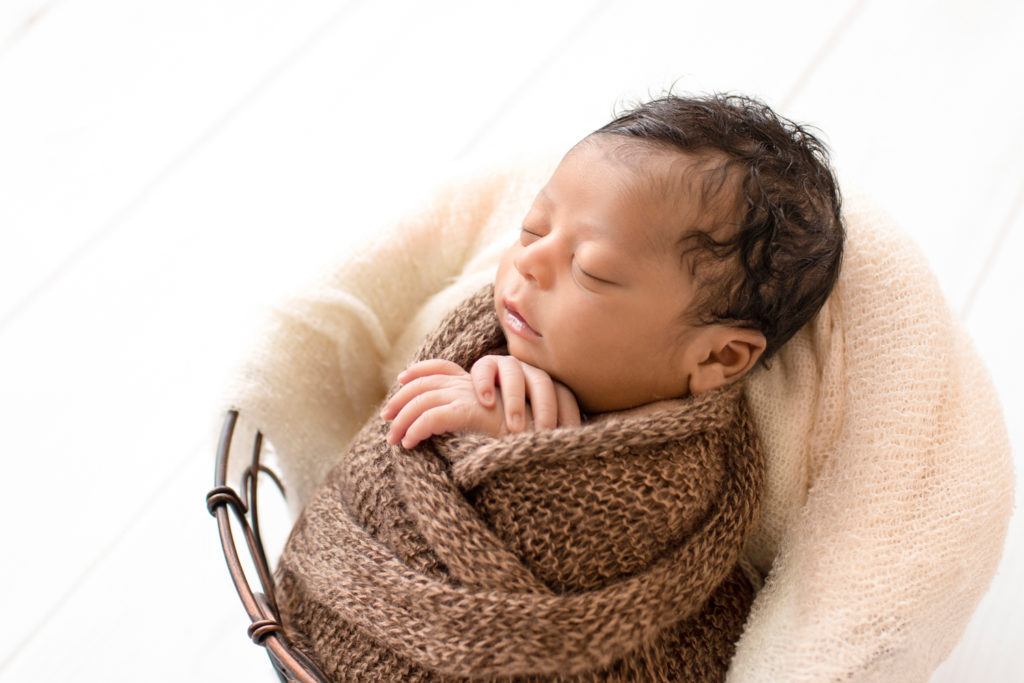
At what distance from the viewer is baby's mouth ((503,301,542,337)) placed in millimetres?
818

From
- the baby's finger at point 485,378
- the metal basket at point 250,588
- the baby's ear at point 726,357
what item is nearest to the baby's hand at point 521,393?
the baby's finger at point 485,378

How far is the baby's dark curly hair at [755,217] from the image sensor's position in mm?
767

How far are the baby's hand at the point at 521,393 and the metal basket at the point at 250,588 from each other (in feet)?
0.76

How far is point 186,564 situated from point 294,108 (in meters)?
0.69

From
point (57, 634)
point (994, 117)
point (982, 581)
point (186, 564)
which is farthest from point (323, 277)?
point (994, 117)

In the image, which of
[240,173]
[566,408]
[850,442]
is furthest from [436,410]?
[240,173]

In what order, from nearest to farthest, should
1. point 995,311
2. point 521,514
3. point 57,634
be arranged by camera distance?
point 521,514 < point 57,634 < point 995,311

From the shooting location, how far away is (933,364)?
83cm

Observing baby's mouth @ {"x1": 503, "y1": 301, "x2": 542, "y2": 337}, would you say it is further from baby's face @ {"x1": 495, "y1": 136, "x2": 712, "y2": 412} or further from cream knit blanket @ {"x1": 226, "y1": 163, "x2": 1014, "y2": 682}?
cream knit blanket @ {"x1": 226, "y1": 163, "x2": 1014, "y2": 682}

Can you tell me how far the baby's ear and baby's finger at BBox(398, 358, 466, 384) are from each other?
203mm

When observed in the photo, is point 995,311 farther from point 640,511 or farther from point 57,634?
point 57,634

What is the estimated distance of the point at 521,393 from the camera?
79 centimetres

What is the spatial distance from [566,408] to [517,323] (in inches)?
3.3

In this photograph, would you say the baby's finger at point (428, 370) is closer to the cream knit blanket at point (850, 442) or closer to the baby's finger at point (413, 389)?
the baby's finger at point (413, 389)
